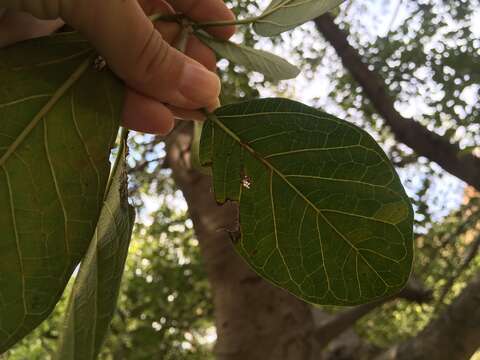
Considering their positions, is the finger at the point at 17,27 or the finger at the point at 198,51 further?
the finger at the point at 198,51

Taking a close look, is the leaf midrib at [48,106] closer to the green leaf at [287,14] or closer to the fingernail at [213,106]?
the fingernail at [213,106]

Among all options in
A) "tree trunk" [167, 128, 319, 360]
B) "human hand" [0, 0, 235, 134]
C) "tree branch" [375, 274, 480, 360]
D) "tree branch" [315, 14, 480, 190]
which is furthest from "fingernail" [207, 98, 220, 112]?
"tree branch" [315, 14, 480, 190]

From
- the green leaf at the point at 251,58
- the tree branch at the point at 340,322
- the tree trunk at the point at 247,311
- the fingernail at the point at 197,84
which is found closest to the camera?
the fingernail at the point at 197,84

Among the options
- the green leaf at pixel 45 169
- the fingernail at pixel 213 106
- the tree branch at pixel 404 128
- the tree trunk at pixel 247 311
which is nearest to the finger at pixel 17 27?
the green leaf at pixel 45 169

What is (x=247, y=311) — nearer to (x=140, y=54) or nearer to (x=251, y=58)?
(x=251, y=58)

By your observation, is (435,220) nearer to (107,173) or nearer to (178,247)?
(178,247)

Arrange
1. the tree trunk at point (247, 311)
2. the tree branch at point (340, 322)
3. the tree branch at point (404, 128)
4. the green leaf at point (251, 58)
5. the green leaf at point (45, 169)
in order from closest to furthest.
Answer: the green leaf at point (45, 169), the green leaf at point (251, 58), the tree trunk at point (247, 311), the tree branch at point (340, 322), the tree branch at point (404, 128)

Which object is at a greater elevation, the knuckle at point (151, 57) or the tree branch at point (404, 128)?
the knuckle at point (151, 57)

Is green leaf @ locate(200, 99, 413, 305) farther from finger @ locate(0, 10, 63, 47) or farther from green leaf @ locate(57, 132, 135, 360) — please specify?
finger @ locate(0, 10, 63, 47)
